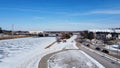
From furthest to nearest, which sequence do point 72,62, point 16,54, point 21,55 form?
point 16,54 → point 21,55 → point 72,62

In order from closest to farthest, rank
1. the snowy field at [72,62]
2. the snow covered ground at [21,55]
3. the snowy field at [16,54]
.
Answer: the snowy field at [72,62] < the snow covered ground at [21,55] < the snowy field at [16,54]

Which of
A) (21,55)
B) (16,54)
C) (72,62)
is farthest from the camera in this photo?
(16,54)

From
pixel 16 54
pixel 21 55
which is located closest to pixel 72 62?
pixel 21 55

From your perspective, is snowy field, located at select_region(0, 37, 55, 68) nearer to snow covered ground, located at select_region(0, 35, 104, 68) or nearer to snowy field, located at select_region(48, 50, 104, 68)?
snow covered ground, located at select_region(0, 35, 104, 68)

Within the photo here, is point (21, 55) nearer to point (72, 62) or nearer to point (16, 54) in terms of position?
point (16, 54)

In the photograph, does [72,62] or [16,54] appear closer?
[72,62]

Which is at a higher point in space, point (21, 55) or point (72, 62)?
point (72, 62)

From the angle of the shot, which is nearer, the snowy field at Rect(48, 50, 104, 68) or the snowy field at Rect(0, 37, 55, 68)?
the snowy field at Rect(48, 50, 104, 68)

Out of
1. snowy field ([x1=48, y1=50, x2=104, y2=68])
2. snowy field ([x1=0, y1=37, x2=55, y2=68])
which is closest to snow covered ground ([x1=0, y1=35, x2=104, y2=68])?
snowy field ([x1=0, y1=37, x2=55, y2=68])

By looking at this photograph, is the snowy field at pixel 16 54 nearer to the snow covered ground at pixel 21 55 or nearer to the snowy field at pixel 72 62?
the snow covered ground at pixel 21 55

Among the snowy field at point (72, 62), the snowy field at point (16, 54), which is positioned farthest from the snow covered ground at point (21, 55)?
the snowy field at point (72, 62)

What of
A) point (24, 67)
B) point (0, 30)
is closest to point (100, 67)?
point (24, 67)

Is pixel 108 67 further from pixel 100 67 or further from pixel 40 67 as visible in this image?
pixel 40 67
